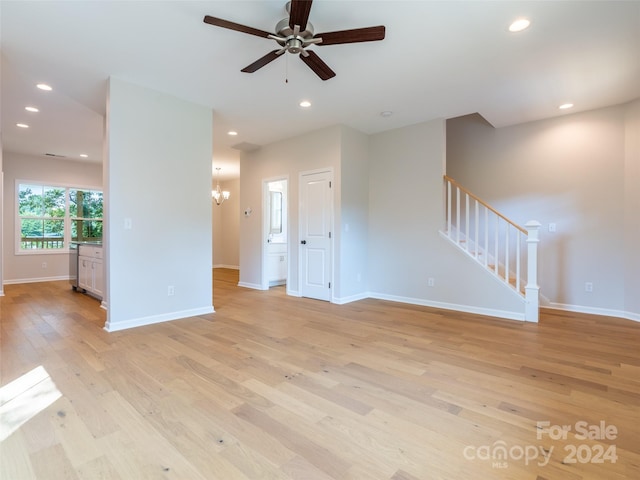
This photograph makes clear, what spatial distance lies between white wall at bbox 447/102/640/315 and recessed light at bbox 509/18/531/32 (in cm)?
262

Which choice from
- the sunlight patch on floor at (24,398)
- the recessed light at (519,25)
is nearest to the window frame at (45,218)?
the sunlight patch on floor at (24,398)

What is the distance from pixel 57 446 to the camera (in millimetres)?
1485

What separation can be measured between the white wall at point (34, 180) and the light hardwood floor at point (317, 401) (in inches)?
176

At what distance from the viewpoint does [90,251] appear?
5062 mm

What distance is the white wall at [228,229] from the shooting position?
31.1ft

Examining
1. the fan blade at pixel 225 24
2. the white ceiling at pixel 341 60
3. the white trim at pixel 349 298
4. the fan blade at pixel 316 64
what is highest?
the white ceiling at pixel 341 60

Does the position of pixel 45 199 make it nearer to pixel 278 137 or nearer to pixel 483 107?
pixel 278 137

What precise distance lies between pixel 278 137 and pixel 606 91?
4416 mm

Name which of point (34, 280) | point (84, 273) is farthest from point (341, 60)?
point (34, 280)

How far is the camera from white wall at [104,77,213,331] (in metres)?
3.35

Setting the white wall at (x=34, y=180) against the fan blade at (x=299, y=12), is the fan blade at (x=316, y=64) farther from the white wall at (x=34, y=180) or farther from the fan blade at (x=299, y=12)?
the white wall at (x=34, y=180)

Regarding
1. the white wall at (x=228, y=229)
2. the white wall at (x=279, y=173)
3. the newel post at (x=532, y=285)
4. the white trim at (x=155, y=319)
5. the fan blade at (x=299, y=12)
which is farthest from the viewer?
the white wall at (x=228, y=229)

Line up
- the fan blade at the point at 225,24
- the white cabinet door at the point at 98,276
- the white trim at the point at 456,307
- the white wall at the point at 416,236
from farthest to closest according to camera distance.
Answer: the white cabinet door at the point at 98,276
the white wall at the point at 416,236
the white trim at the point at 456,307
the fan blade at the point at 225,24

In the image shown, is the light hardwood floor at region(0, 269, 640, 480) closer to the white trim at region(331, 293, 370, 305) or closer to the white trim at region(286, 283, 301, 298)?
the white trim at region(331, 293, 370, 305)
